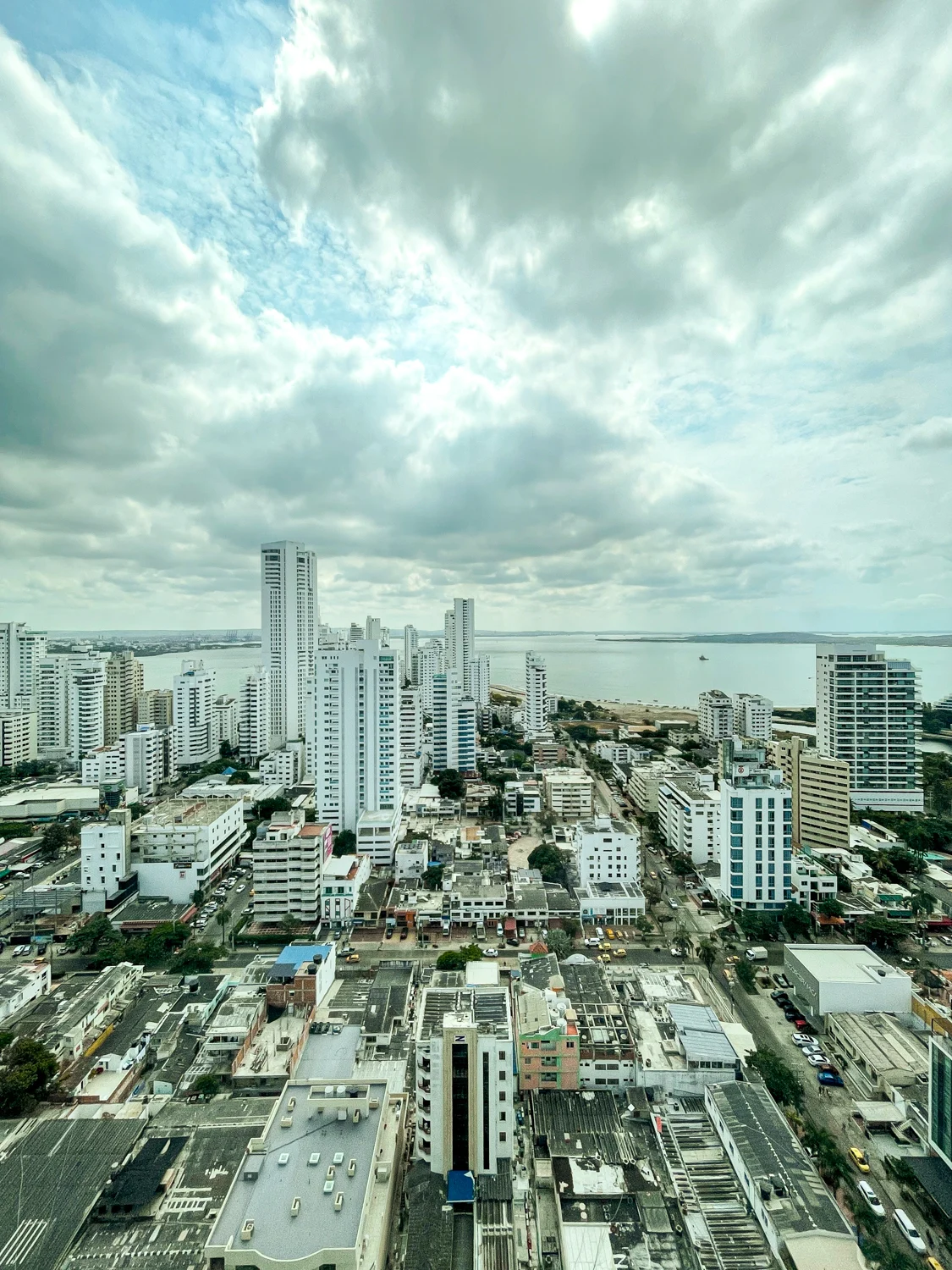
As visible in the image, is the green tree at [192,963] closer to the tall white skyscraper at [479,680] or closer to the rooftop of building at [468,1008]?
the rooftop of building at [468,1008]

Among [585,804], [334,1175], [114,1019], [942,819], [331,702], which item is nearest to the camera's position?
[334,1175]

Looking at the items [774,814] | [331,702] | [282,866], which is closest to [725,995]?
[774,814]

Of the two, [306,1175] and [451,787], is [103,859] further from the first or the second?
[451,787]

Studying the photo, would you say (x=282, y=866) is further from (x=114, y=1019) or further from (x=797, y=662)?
(x=797, y=662)

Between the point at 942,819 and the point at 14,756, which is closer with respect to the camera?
the point at 942,819

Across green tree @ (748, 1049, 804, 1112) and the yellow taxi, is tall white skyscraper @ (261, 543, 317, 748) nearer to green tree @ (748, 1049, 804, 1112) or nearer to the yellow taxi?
green tree @ (748, 1049, 804, 1112)

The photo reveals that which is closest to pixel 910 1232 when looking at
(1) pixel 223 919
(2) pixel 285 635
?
(1) pixel 223 919

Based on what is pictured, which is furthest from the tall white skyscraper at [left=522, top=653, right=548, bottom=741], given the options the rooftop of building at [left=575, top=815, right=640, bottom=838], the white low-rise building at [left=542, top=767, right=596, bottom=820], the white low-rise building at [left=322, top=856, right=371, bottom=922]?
the white low-rise building at [left=322, top=856, right=371, bottom=922]

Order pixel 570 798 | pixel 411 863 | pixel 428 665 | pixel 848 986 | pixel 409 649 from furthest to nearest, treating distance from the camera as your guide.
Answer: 1. pixel 409 649
2. pixel 428 665
3. pixel 570 798
4. pixel 411 863
5. pixel 848 986
